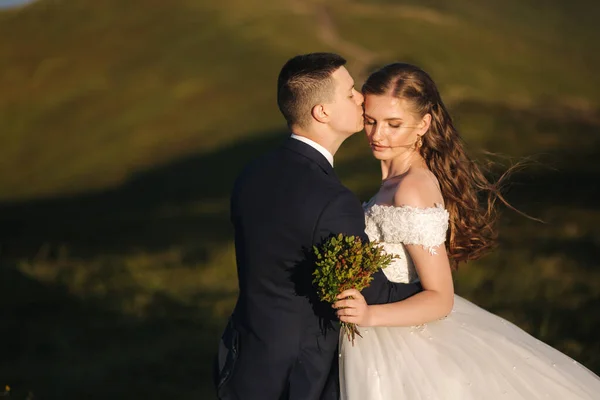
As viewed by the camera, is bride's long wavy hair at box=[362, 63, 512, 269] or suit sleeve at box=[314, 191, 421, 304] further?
bride's long wavy hair at box=[362, 63, 512, 269]

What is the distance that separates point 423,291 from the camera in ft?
15.5

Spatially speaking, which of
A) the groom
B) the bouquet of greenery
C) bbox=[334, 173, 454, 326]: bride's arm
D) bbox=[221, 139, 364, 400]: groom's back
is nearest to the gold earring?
bbox=[334, 173, 454, 326]: bride's arm

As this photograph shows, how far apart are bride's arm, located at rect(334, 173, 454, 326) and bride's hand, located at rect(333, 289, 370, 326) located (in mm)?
181

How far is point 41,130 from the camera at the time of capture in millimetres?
47719

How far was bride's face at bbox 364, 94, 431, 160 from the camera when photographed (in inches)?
201

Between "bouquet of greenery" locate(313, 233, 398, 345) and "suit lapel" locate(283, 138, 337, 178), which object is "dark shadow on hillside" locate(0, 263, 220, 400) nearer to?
"suit lapel" locate(283, 138, 337, 178)

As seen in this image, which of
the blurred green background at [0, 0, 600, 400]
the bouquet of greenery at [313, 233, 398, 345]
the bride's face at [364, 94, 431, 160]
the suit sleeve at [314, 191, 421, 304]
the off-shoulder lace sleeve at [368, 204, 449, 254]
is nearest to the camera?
the bouquet of greenery at [313, 233, 398, 345]

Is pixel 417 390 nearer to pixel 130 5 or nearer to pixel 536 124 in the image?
pixel 536 124

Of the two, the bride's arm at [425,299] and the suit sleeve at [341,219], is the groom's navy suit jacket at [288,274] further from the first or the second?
the bride's arm at [425,299]

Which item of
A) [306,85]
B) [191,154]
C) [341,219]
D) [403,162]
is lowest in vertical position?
[191,154]

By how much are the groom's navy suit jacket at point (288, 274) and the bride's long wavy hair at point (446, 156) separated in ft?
3.03

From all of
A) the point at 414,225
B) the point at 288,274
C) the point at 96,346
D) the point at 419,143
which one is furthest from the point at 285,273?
the point at 96,346

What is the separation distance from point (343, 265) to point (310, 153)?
83 cm

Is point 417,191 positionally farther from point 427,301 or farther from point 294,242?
point 294,242
